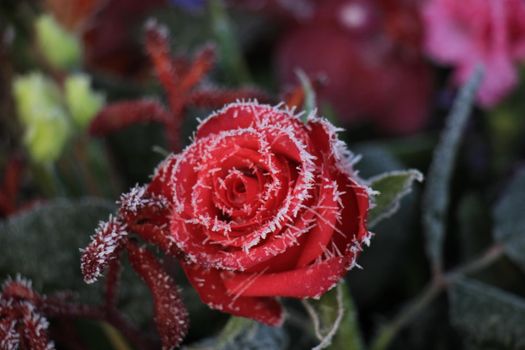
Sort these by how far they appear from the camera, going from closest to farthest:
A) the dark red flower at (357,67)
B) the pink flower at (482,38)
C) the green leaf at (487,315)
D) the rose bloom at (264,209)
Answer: the rose bloom at (264,209)
the green leaf at (487,315)
the pink flower at (482,38)
the dark red flower at (357,67)

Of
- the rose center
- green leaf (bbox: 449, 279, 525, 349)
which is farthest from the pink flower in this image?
the rose center

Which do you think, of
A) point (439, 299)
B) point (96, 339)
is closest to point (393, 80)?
point (439, 299)

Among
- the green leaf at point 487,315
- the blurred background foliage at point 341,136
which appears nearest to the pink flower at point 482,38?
the blurred background foliage at point 341,136

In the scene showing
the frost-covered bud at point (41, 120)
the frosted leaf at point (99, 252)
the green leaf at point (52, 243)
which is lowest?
the frosted leaf at point (99, 252)

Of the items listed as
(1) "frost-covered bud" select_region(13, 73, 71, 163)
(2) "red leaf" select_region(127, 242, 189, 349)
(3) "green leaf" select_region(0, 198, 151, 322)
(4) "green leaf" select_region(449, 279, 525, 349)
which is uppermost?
(1) "frost-covered bud" select_region(13, 73, 71, 163)

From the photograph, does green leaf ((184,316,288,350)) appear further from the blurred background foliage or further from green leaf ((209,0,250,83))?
green leaf ((209,0,250,83))

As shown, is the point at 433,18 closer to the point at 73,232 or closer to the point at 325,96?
the point at 325,96

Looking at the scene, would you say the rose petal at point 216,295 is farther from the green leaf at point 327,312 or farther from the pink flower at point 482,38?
the pink flower at point 482,38
